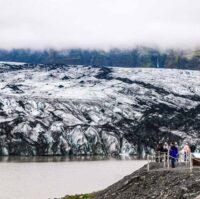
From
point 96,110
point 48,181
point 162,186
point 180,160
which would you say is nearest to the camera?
point 162,186

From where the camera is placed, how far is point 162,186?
25.3 metres

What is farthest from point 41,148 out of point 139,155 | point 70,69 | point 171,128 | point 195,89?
point 70,69

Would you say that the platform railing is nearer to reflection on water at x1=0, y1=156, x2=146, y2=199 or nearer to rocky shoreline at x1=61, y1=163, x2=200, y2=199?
rocky shoreline at x1=61, y1=163, x2=200, y2=199

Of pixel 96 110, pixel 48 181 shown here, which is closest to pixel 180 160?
pixel 48 181

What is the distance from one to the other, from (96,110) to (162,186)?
11378 centimetres

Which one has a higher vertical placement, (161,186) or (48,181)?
(161,186)

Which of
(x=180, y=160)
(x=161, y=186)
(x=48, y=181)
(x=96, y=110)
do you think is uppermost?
(x=180, y=160)

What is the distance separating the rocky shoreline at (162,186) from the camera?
2298 centimetres

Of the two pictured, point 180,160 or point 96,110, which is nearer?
point 180,160

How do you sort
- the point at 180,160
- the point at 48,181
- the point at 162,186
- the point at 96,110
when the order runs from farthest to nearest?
the point at 96,110, the point at 48,181, the point at 180,160, the point at 162,186

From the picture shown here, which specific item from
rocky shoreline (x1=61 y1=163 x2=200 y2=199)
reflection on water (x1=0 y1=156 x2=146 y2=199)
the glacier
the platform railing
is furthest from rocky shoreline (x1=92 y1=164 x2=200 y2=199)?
the glacier

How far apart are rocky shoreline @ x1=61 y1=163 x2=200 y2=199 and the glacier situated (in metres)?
89.7

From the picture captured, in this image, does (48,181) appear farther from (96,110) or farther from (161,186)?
(96,110)

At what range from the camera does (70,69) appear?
618 feet
